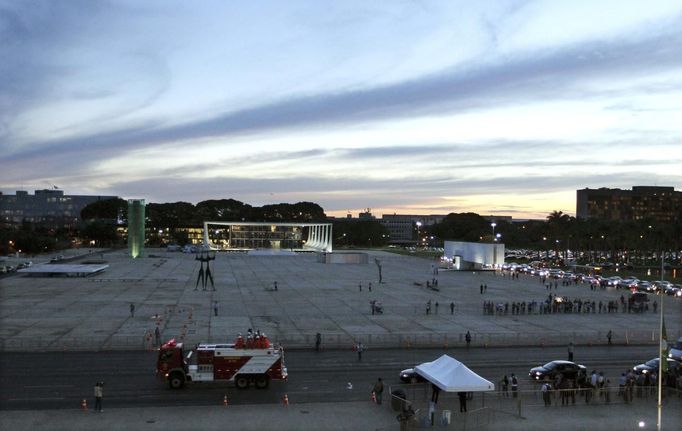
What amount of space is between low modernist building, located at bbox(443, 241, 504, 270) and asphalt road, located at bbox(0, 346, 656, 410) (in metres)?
57.7

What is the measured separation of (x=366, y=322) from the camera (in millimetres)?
45062

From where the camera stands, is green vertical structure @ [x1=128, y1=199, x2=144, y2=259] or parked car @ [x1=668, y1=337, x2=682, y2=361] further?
green vertical structure @ [x1=128, y1=199, x2=144, y2=259]

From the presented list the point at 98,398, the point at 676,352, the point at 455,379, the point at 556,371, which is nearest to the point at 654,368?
the point at 556,371

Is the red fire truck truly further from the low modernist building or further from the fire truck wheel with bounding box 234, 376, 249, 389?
the low modernist building

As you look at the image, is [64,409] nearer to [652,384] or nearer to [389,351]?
[389,351]

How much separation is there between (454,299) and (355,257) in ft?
192

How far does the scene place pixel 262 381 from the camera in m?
26.2

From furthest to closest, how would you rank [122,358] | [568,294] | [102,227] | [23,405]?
1. [102,227]
2. [568,294]
3. [122,358]
4. [23,405]

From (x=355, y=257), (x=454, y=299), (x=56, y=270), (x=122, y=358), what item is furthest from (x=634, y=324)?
(x=355, y=257)

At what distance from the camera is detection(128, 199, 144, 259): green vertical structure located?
431ft

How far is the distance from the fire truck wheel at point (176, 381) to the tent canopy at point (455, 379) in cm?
993

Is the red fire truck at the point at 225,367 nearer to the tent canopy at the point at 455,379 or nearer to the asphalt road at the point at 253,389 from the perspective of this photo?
the asphalt road at the point at 253,389

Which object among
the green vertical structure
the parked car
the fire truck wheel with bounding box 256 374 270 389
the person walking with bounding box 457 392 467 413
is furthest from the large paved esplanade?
the green vertical structure

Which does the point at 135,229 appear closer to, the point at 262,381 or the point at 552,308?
the point at 552,308
